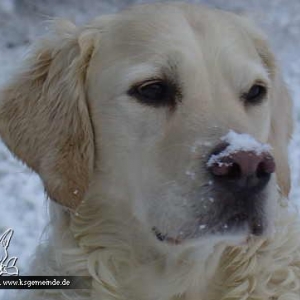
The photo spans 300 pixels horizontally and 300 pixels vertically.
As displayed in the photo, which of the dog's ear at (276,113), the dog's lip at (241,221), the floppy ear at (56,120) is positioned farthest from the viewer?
the dog's ear at (276,113)

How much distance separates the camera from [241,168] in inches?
104

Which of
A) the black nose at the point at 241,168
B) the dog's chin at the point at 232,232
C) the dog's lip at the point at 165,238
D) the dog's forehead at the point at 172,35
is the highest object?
the dog's forehead at the point at 172,35

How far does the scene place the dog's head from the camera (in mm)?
2852

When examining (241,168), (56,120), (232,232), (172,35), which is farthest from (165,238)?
(172,35)

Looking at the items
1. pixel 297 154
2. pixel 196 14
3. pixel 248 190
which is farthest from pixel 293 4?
pixel 248 190

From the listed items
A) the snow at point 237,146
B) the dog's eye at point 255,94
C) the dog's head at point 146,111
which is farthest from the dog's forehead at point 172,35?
the snow at point 237,146

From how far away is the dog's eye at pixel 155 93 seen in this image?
3072 millimetres

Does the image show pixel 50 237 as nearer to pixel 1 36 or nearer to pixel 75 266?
pixel 75 266

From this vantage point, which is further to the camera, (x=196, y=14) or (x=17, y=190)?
(x=17, y=190)

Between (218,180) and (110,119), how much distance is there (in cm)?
63

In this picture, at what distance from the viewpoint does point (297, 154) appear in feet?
20.8

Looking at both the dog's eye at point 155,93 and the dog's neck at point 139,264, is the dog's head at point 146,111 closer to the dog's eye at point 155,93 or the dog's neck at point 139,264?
the dog's eye at point 155,93

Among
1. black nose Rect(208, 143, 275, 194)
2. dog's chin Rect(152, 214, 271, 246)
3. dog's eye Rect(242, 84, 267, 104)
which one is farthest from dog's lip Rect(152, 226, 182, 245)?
dog's eye Rect(242, 84, 267, 104)

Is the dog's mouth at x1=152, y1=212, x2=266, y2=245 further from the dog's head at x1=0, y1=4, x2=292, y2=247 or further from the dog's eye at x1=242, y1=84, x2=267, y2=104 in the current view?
the dog's eye at x1=242, y1=84, x2=267, y2=104
